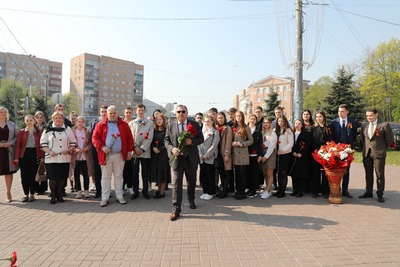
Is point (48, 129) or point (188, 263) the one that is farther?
point (48, 129)

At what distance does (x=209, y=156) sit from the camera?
6.91 metres

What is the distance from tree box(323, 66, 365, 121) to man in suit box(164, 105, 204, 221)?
19.4 metres

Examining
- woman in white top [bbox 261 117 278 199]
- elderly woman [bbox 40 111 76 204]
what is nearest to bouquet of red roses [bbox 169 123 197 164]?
woman in white top [bbox 261 117 278 199]

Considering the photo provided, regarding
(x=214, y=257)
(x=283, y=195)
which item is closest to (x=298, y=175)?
(x=283, y=195)

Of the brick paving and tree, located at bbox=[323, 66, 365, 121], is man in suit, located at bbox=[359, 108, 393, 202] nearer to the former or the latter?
the brick paving

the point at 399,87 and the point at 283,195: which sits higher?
the point at 399,87

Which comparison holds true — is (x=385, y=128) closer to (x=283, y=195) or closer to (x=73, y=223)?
(x=283, y=195)

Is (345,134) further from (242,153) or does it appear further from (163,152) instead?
(163,152)

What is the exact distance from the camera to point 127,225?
5.04 metres

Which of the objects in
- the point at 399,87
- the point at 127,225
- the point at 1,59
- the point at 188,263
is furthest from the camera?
the point at 1,59

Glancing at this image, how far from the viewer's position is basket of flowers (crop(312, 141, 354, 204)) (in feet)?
21.2

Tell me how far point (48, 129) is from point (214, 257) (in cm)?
501

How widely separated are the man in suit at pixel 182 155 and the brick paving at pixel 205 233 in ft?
1.55

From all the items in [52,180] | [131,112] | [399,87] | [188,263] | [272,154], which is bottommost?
[188,263]
